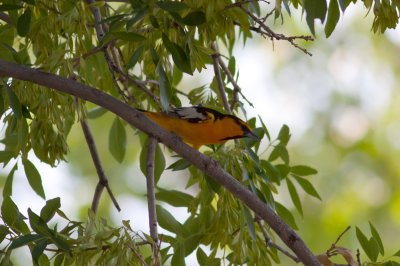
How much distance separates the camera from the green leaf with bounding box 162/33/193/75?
2.89 m

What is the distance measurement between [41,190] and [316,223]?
17.6 ft

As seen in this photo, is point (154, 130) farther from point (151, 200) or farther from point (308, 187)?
point (308, 187)

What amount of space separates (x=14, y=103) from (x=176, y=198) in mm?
1142

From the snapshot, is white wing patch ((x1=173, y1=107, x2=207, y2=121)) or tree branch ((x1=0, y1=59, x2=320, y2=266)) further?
white wing patch ((x1=173, y1=107, x2=207, y2=121))

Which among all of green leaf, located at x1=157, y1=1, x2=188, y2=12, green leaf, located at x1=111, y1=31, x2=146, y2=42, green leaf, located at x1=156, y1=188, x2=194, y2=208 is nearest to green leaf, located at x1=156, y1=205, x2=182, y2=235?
green leaf, located at x1=156, y1=188, x2=194, y2=208

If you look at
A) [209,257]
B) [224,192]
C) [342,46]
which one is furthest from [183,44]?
[342,46]

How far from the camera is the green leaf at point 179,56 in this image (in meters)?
2.89

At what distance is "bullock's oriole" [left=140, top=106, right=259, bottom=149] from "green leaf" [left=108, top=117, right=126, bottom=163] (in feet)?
1.73

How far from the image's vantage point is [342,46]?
10.1 metres

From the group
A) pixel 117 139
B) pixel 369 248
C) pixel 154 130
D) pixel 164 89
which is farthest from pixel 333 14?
pixel 117 139

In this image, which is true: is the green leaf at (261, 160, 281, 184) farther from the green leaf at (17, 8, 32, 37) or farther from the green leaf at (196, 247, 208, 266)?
the green leaf at (17, 8, 32, 37)

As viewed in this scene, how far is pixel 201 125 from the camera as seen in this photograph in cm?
411

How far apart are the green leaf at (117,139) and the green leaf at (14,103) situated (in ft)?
5.04

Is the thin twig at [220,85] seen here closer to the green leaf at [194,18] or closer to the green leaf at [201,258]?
the green leaf at [201,258]
